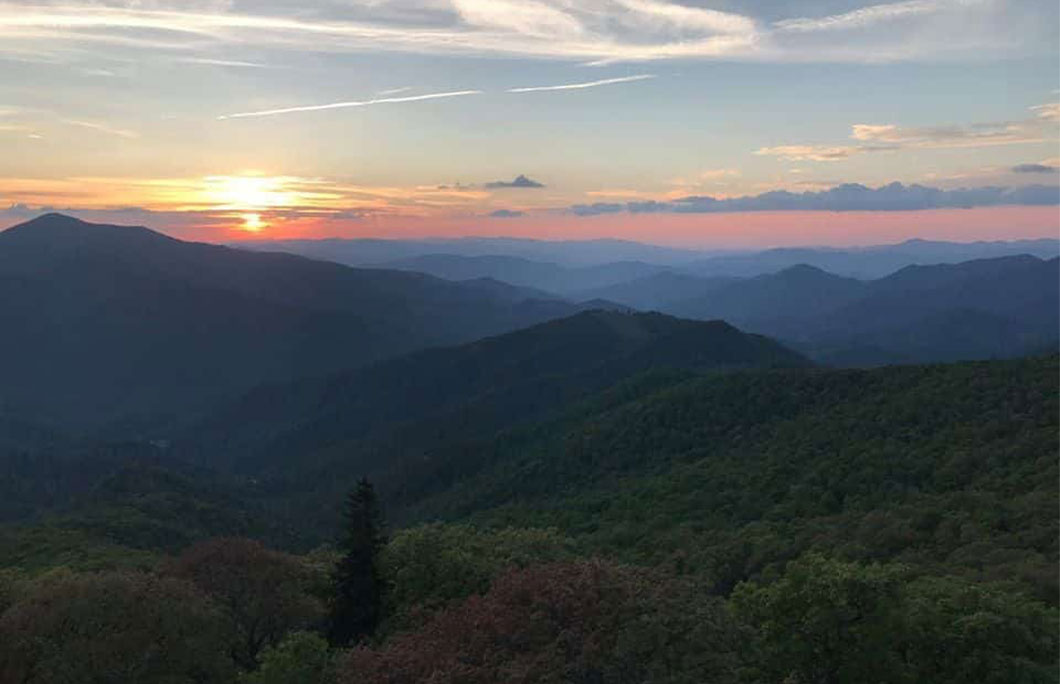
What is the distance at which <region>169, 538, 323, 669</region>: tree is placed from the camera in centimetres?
3650

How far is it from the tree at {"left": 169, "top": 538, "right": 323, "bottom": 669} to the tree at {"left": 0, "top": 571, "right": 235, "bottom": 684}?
7.02 meters

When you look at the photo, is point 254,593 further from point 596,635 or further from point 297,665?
point 596,635

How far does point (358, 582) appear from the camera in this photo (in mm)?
36281

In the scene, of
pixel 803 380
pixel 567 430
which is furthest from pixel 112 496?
pixel 803 380

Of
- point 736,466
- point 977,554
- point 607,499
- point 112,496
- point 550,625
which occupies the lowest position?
point 112,496

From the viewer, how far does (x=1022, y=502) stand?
45.9m

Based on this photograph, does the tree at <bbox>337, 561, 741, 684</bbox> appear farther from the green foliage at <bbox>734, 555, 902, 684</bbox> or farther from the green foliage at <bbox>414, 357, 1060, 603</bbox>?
the green foliage at <bbox>414, 357, 1060, 603</bbox>

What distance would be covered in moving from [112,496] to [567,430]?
86.0 meters

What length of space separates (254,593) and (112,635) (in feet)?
34.4

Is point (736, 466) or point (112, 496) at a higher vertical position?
point (736, 466)

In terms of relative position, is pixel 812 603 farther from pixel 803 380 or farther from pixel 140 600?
pixel 803 380

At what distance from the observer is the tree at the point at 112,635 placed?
26.0 meters

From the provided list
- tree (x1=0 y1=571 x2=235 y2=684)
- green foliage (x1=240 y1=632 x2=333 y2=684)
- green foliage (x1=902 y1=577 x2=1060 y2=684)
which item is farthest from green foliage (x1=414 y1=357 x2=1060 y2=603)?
tree (x1=0 y1=571 x2=235 y2=684)

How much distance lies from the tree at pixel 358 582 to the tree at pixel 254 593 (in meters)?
2.59
